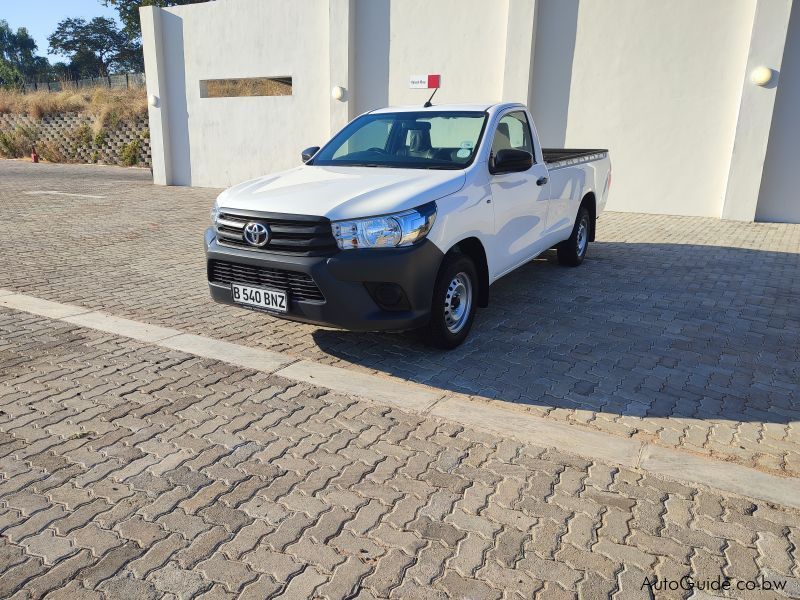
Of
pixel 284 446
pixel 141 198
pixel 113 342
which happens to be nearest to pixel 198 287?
pixel 113 342

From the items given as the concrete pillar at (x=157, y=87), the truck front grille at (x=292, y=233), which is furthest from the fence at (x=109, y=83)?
the truck front grille at (x=292, y=233)

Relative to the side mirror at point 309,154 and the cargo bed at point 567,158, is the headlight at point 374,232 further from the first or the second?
the cargo bed at point 567,158

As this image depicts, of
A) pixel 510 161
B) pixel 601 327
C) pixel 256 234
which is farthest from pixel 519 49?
pixel 256 234

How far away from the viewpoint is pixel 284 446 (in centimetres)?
361

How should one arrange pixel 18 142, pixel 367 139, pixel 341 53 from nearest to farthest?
pixel 367 139 → pixel 341 53 → pixel 18 142

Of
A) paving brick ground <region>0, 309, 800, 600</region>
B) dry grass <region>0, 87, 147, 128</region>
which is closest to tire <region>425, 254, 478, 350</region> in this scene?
paving brick ground <region>0, 309, 800, 600</region>

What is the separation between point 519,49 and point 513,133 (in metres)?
8.18

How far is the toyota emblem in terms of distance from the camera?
4531 millimetres

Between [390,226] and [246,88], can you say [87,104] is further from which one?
[390,226]

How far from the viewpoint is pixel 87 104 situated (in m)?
30.5

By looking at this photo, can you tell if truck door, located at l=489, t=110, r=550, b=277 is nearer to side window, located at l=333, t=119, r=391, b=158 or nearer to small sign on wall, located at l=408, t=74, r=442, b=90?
side window, located at l=333, t=119, r=391, b=158

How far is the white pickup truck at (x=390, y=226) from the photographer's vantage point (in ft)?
14.3

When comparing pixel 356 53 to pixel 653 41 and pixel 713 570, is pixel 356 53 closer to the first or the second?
pixel 653 41

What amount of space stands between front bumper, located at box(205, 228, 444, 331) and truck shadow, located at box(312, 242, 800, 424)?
52cm
